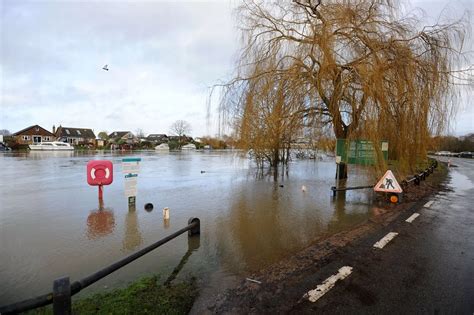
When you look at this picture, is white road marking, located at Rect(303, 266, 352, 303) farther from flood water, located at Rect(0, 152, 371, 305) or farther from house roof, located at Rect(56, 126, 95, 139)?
house roof, located at Rect(56, 126, 95, 139)

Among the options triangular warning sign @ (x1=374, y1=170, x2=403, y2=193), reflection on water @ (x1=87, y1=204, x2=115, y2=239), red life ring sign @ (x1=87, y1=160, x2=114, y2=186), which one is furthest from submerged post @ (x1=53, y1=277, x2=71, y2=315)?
triangular warning sign @ (x1=374, y1=170, x2=403, y2=193)

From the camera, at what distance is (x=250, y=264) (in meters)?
4.01

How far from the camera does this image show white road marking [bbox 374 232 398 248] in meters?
4.73

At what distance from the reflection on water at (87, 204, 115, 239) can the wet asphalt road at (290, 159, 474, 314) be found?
4009 millimetres

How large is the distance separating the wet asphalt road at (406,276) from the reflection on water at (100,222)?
13.2ft

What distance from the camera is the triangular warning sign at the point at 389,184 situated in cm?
811

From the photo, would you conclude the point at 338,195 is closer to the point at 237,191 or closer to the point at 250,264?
the point at 237,191

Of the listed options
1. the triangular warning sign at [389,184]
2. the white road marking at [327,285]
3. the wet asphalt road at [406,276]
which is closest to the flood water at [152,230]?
the triangular warning sign at [389,184]

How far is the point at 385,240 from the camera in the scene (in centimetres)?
498

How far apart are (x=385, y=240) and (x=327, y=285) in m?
2.27

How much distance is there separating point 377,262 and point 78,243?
4.84m

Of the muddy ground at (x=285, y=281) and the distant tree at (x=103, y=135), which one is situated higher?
the distant tree at (x=103, y=135)

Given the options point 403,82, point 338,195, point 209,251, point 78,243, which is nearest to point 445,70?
point 403,82

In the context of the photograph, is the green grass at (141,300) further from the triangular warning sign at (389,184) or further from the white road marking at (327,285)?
the triangular warning sign at (389,184)
